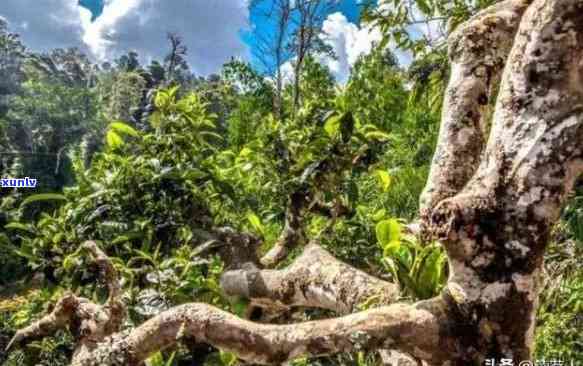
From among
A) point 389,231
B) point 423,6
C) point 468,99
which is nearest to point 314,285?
point 389,231

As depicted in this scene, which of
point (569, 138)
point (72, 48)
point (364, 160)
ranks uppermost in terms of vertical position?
point (72, 48)

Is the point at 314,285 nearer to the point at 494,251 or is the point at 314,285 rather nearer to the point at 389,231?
the point at 389,231

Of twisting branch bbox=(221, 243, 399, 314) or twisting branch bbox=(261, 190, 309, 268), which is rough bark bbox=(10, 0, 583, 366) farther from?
twisting branch bbox=(261, 190, 309, 268)

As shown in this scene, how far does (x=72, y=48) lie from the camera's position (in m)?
51.0

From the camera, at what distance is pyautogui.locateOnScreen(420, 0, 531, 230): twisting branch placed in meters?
1.73

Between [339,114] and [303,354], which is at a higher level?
[339,114]

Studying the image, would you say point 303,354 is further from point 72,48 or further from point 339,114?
point 72,48

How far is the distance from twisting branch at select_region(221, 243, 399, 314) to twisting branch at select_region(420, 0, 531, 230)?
384 mm

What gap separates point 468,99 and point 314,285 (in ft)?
2.79

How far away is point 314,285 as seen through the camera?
2105mm

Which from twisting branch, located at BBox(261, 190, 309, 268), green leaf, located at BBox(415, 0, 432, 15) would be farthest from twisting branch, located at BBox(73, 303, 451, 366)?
green leaf, located at BBox(415, 0, 432, 15)

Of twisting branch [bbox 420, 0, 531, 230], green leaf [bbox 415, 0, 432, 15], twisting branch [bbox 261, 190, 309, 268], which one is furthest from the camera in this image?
green leaf [bbox 415, 0, 432, 15]

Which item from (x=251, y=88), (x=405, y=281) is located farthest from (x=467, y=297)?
(x=251, y=88)

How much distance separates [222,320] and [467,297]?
595mm
